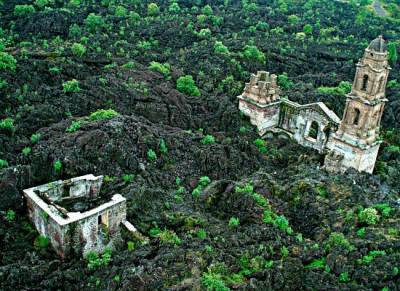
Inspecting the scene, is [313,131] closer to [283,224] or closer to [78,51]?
[283,224]

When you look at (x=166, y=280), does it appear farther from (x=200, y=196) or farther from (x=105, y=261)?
(x=200, y=196)

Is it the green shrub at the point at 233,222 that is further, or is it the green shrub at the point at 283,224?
the green shrub at the point at 233,222

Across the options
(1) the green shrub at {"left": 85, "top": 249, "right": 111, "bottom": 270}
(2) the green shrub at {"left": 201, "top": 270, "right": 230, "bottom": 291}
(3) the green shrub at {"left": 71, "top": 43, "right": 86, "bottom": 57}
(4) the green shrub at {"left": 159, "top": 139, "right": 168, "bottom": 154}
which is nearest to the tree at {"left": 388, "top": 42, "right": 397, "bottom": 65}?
(3) the green shrub at {"left": 71, "top": 43, "right": 86, "bottom": 57}

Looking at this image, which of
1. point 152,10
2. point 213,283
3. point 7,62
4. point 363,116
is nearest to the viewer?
point 213,283

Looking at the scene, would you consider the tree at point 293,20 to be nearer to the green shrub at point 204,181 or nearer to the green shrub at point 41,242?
the green shrub at point 204,181

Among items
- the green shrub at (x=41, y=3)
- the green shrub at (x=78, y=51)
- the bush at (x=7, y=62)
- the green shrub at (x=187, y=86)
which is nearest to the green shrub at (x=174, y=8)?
the green shrub at (x=41, y=3)

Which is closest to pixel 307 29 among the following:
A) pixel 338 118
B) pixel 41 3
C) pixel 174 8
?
pixel 174 8
